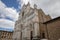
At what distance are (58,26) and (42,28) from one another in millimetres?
6638

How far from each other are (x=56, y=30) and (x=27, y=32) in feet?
33.2

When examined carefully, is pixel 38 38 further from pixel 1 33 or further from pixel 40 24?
pixel 1 33

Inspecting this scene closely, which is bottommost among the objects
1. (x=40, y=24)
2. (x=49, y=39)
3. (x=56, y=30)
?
(x=49, y=39)

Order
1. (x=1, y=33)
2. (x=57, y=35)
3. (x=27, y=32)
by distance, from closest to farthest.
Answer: (x=57, y=35), (x=27, y=32), (x=1, y=33)

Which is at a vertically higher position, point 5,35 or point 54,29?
point 54,29

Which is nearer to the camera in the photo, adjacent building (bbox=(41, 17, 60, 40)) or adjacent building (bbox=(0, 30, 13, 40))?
adjacent building (bbox=(41, 17, 60, 40))

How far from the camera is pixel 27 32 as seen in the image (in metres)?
24.5

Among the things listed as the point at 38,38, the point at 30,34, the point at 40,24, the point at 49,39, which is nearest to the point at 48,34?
the point at 49,39

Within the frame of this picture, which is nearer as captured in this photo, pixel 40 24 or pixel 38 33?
pixel 38 33

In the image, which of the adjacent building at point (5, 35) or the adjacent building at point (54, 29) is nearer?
the adjacent building at point (54, 29)

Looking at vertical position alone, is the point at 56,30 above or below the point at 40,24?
below

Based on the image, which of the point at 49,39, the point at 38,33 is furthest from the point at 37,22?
the point at 49,39

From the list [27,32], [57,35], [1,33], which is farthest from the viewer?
[1,33]

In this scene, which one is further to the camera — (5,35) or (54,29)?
(5,35)
